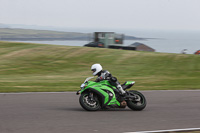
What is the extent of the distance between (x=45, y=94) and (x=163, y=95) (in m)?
4.55

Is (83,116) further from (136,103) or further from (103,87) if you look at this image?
(136,103)

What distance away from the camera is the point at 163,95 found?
40.5 ft

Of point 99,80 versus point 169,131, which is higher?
point 99,80

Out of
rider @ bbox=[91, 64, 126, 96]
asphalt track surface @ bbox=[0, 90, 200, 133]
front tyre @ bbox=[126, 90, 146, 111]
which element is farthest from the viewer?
front tyre @ bbox=[126, 90, 146, 111]

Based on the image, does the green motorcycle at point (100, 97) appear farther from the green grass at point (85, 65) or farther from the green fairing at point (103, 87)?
the green grass at point (85, 65)

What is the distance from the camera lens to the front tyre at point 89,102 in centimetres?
863

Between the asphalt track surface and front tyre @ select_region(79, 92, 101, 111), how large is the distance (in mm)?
175

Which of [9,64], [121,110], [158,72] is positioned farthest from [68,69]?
[121,110]

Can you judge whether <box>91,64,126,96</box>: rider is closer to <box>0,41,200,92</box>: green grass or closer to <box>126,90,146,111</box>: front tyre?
<box>126,90,146,111</box>: front tyre

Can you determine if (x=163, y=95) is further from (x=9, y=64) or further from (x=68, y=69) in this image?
(x=9, y=64)

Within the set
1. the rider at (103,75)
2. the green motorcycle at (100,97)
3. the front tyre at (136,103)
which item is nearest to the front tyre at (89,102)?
the green motorcycle at (100,97)

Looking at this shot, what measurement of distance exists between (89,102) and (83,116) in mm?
772

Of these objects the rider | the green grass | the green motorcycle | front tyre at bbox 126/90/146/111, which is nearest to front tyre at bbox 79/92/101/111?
the green motorcycle

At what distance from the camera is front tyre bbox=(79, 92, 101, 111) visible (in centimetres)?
863
